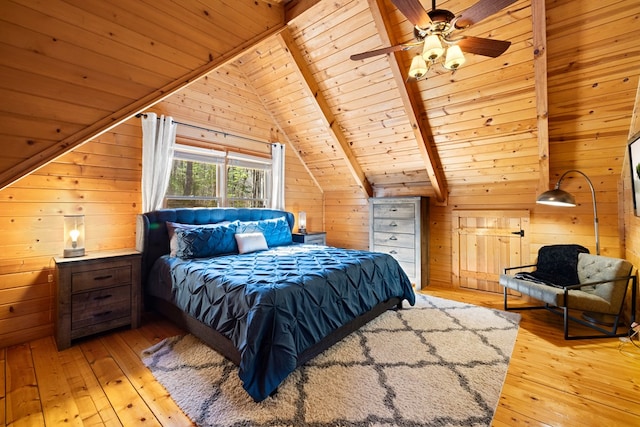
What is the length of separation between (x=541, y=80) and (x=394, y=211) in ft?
7.49

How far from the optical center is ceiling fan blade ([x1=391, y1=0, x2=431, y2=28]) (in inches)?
61.8

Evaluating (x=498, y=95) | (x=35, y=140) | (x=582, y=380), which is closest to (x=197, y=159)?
(x=35, y=140)

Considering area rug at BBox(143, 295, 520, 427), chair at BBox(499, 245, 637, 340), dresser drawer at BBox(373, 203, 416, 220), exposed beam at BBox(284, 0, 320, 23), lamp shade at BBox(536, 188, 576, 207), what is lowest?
area rug at BBox(143, 295, 520, 427)

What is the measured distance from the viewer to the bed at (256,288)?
1.71m

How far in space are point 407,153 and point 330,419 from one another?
3.37 meters

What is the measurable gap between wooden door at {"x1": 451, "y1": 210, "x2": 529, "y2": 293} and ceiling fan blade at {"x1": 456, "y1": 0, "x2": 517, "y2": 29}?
2836 millimetres

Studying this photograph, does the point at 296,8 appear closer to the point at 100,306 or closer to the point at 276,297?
the point at 276,297

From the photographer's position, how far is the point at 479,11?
5.28 feet

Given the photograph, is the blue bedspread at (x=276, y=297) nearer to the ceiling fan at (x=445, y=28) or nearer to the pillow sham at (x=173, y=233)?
the pillow sham at (x=173, y=233)

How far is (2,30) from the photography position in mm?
1441

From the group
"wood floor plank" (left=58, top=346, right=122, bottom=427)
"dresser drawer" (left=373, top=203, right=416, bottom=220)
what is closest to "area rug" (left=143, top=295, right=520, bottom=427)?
"wood floor plank" (left=58, top=346, right=122, bottom=427)

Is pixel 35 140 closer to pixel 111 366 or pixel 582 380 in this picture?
pixel 111 366

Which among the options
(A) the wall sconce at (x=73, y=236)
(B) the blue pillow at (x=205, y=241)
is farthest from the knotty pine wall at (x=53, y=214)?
(B) the blue pillow at (x=205, y=241)

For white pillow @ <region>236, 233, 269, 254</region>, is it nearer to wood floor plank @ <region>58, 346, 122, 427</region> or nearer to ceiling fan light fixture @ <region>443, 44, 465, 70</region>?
wood floor plank @ <region>58, 346, 122, 427</region>
